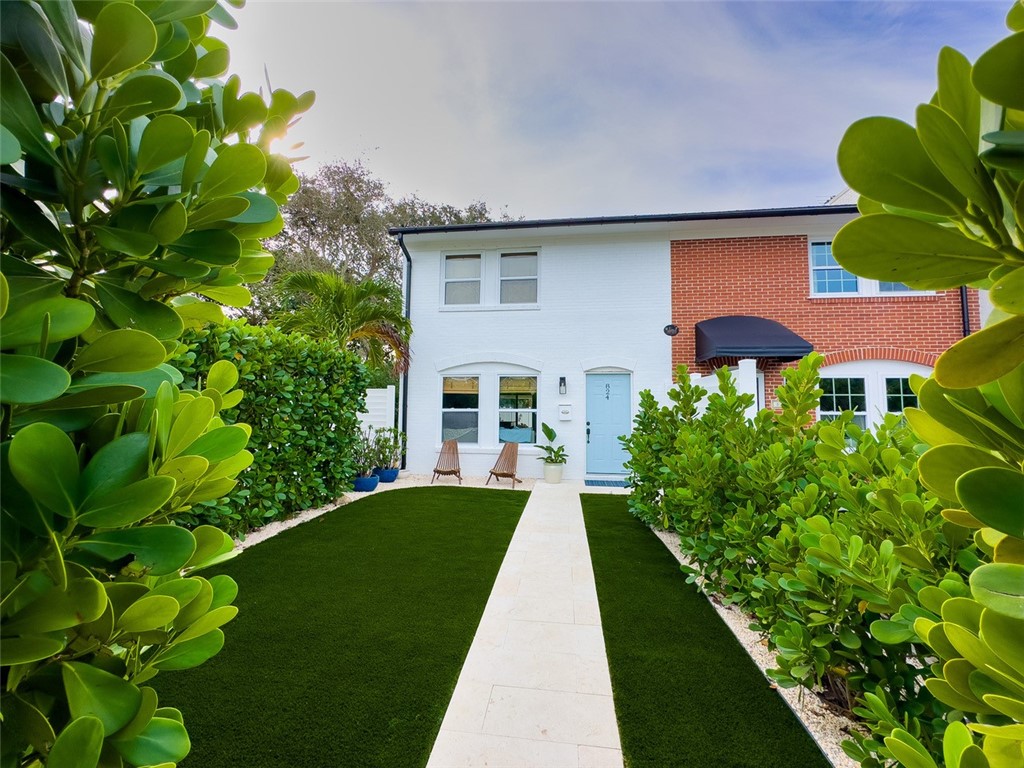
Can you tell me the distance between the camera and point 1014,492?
1.58ft

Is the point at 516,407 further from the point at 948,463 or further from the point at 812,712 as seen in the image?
the point at 948,463

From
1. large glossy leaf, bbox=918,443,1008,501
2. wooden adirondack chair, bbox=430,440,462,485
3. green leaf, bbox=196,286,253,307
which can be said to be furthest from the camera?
wooden adirondack chair, bbox=430,440,462,485

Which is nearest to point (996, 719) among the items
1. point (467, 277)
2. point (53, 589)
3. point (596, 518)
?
point (53, 589)

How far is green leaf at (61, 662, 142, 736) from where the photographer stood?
0.56 m

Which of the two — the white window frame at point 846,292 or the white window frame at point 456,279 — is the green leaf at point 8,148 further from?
the white window frame at point 846,292

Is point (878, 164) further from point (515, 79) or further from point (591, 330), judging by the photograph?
point (591, 330)

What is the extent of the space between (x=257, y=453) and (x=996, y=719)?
5.99 m

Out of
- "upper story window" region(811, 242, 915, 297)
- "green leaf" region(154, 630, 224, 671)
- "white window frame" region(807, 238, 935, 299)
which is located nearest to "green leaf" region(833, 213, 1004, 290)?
"green leaf" region(154, 630, 224, 671)

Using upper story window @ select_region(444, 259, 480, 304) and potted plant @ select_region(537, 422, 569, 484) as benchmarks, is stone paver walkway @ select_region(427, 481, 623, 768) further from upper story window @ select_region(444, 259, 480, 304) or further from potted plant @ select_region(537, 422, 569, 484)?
upper story window @ select_region(444, 259, 480, 304)

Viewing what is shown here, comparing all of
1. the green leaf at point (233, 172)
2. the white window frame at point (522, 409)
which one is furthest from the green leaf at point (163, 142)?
the white window frame at point (522, 409)

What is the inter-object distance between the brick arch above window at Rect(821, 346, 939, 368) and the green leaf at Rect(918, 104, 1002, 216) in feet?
34.7

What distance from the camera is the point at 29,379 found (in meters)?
0.49

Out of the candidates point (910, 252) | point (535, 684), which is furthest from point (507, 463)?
point (910, 252)

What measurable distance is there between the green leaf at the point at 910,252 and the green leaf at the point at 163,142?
86 cm
